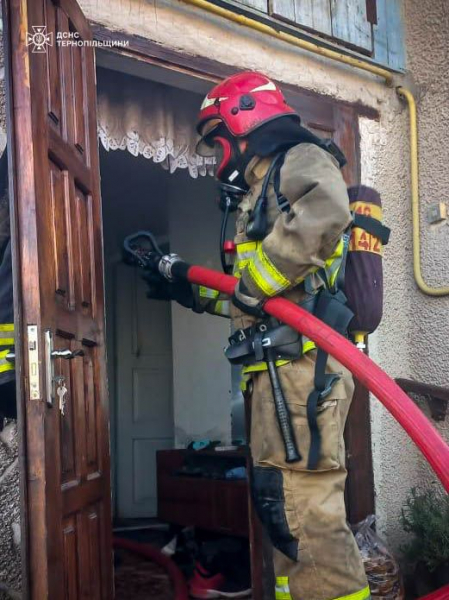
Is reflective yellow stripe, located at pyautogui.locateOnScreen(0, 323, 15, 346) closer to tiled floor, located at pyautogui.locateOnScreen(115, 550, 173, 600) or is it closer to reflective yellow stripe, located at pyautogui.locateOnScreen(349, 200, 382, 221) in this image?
reflective yellow stripe, located at pyautogui.locateOnScreen(349, 200, 382, 221)

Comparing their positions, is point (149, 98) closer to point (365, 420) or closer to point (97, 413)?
point (97, 413)

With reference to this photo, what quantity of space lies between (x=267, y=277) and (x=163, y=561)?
2.42 metres

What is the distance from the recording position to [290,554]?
254 centimetres

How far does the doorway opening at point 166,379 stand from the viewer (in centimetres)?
396

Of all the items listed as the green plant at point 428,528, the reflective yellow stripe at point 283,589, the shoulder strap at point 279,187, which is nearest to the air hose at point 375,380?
the shoulder strap at point 279,187

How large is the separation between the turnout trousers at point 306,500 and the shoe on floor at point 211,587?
1218 millimetres

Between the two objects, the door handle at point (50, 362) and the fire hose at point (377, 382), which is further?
the fire hose at point (377, 382)

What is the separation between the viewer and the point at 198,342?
5430 millimetres

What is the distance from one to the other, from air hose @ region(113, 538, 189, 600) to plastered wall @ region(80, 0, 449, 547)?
1154 millimetres

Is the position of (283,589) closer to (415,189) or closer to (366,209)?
(366,209)

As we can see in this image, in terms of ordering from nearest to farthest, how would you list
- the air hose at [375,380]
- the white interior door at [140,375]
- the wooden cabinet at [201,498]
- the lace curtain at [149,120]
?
the air hose at [375,380]
the lace curtain at [149,120]
the wooden cabinet at [201,498]
the white interior door at [140,375]

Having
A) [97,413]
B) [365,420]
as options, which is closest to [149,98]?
[97,413]

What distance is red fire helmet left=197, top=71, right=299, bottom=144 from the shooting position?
9.16ft

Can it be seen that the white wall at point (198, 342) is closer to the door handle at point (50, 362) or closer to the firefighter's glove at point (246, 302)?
the firefighter's glove at point (246, 302)
